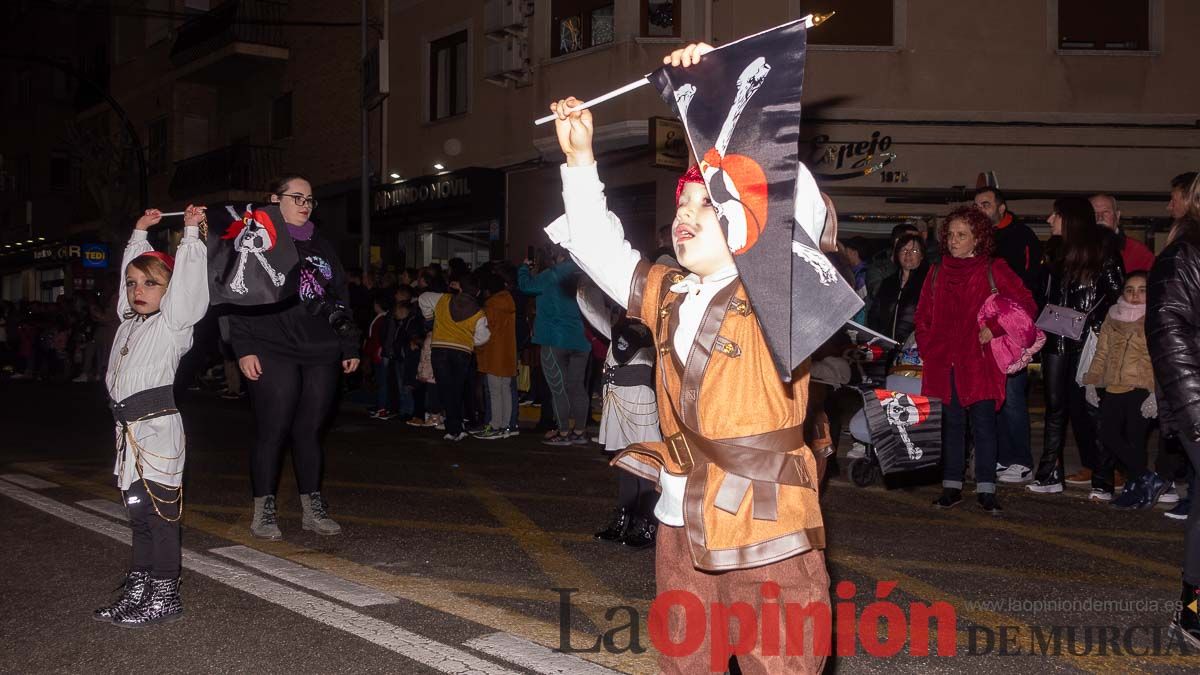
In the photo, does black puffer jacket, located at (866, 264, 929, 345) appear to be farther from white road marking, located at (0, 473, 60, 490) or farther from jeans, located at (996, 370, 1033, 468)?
white road marking, located at (0, 473, 60, 490)

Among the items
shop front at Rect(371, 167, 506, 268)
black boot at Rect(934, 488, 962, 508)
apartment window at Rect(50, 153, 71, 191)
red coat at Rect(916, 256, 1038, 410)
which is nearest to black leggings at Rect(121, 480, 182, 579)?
red coat at Rect(916, 256, 1038, 410)

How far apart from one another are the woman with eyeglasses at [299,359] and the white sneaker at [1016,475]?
16.6ft

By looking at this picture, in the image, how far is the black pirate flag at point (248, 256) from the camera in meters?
5.59

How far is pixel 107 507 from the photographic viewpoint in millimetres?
7051

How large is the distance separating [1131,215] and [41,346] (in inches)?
869

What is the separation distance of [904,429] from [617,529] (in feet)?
6.77

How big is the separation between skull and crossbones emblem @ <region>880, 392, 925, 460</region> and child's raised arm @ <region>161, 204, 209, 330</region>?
4192 millimetres

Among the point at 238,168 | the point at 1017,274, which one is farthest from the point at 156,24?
the point at 1017,274

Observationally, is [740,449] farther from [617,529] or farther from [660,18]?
[660,18]

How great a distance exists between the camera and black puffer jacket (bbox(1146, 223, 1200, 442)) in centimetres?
405

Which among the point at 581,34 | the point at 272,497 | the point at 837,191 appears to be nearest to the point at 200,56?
the point at 581,34

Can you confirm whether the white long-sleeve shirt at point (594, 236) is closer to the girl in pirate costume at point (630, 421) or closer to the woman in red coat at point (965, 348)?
the girl in pirate costume at point (630, 421)

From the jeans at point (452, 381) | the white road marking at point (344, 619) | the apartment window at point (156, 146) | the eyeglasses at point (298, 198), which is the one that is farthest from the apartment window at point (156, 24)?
the white road marking at point (344, 619)

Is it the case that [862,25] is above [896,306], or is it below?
above
